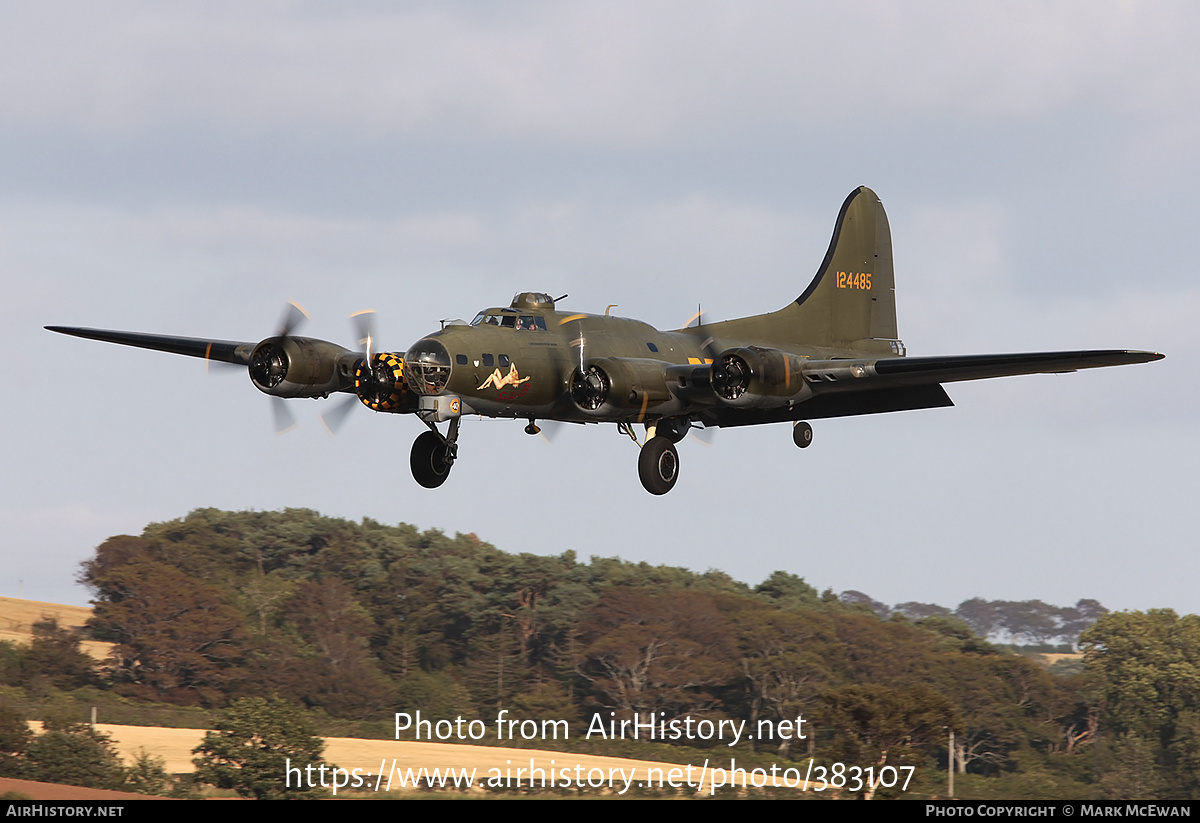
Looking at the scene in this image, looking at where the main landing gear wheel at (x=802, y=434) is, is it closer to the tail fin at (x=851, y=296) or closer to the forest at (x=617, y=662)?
the tail fin at (x=851, y=296)

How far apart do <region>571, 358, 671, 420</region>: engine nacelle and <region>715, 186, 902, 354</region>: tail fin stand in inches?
270

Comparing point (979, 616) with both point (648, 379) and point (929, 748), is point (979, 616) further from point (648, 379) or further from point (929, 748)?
point (648, 379)

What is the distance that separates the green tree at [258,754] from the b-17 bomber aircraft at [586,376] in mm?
30990

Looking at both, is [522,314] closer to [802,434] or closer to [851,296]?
[802,434]

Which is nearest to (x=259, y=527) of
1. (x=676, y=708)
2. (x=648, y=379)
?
(x=676, y=708)

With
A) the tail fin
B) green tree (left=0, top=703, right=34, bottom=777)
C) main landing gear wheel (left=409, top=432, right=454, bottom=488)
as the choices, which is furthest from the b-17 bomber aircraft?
green tree (left=0, top=703, right=34, bottom=777)

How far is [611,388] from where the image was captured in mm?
27719

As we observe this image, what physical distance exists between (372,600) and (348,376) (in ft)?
219

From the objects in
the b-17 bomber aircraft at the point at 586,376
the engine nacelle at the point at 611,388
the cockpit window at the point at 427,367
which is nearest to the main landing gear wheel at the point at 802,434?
the b-17 bomber aircraft at the point at 586,376

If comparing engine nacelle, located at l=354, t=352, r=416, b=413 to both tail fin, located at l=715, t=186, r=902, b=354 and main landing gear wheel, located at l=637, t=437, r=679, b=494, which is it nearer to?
main landing gear wheel, located at l=637, t=437, r=679, b=494

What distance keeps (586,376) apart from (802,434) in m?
6.58

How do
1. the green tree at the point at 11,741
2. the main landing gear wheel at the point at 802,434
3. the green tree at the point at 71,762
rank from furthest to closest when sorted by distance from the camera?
the green tree at the point at 71,762 < the green tree at the point at 11,741 < the main landing gear wheel at the point at 802,434

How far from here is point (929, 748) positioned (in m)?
71.6

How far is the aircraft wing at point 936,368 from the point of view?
26.1m
